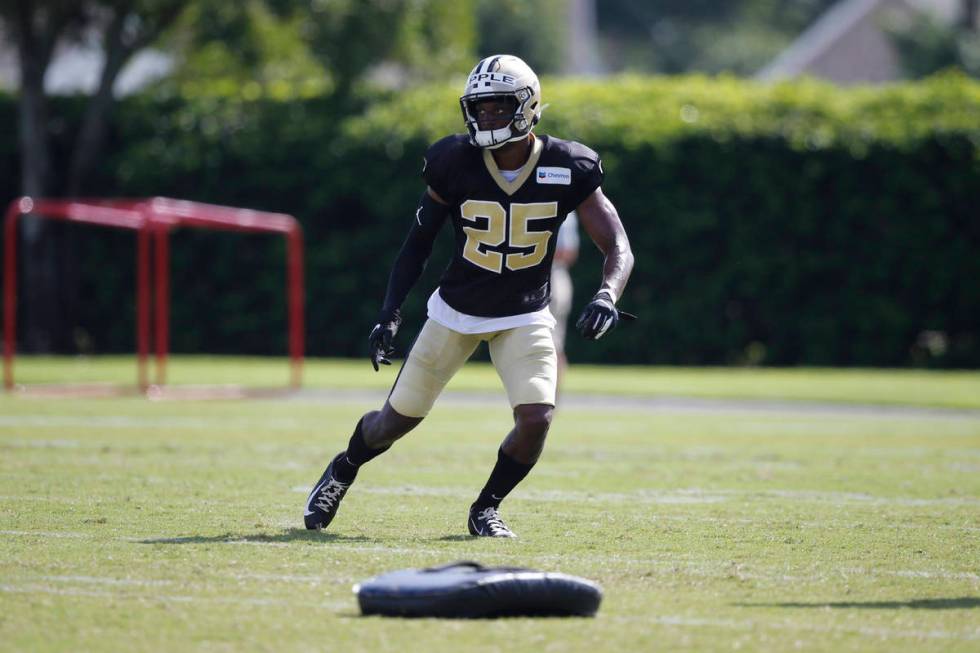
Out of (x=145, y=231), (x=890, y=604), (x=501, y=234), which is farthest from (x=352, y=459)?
(x=145, y=231)

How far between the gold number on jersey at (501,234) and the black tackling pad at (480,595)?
7.13 feet

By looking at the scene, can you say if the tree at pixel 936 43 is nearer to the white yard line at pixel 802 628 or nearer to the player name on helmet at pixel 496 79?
the player name on helmet at pixel 496 79

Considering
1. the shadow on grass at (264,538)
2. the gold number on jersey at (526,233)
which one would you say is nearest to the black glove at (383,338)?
the gold number on jersey at (526,233)

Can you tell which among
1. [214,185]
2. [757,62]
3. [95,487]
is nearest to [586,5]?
[757,62]

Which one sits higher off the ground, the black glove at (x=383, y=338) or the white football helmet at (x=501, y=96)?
the white football helmet at (x=501, y=96)

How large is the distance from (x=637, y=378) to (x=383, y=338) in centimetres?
1356

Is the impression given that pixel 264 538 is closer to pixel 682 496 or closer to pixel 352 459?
pixel 352 459

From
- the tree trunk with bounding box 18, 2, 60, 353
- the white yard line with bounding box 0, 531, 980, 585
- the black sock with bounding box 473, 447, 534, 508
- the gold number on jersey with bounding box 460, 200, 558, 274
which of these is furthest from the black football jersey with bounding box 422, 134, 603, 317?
the tree trunk with bounding box 18, 2, 60, 353

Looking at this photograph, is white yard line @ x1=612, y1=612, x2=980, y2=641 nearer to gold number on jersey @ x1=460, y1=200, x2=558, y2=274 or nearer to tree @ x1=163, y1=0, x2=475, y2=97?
gold number on jersey @ x1=460, y1=200, x2=558, y2=274

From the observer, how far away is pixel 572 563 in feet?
20.1

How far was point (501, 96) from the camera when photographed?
690 cm

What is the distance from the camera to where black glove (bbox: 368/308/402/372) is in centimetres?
700

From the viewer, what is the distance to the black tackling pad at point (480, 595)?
5.02 m

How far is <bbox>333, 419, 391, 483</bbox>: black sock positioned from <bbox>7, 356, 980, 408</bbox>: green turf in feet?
34.6
